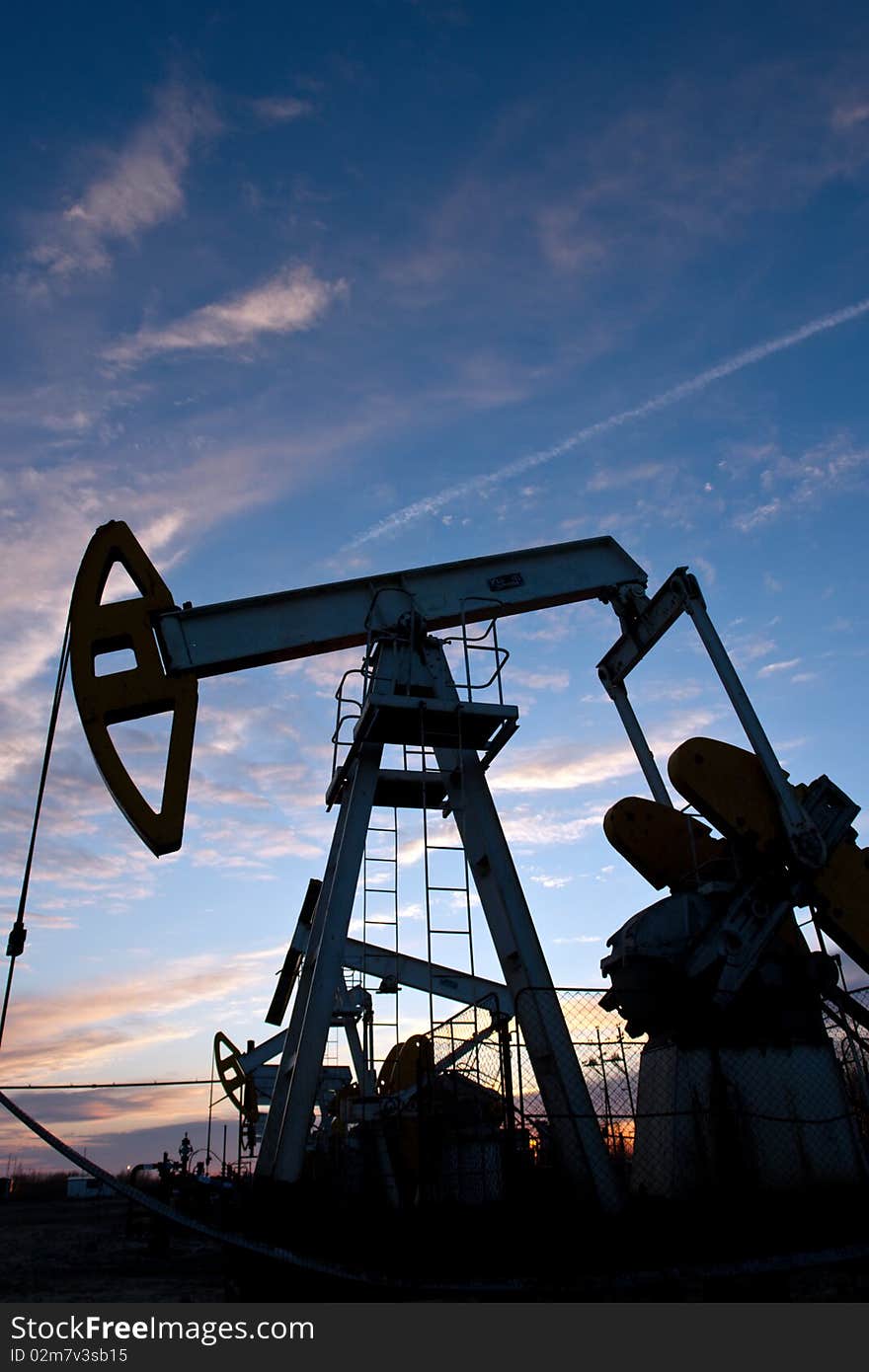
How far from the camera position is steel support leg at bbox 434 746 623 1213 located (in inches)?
248

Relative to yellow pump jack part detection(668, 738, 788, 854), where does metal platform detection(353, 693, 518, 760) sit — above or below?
above

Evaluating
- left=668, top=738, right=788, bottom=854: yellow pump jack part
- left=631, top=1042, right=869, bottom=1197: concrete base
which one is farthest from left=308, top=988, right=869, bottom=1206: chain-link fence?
left=668, top=738, right=788, bottom=854: yellow pump jack part

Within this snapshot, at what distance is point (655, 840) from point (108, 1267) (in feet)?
20.3

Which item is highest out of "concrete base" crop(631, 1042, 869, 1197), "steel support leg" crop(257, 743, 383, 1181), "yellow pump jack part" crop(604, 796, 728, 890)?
"yellow pump jack part" crop(604, 796, 728, 890)

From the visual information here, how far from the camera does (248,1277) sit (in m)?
5.67

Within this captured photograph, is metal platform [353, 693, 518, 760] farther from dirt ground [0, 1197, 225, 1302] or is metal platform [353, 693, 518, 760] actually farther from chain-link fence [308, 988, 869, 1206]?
dirt ground [0, 1197, 225, 1302]

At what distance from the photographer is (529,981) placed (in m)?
6.87

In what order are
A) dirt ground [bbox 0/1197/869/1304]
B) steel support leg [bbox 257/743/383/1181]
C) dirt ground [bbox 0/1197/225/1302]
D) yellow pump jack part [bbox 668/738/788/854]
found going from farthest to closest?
1. yellow pump jack part [bbox 668/738/788/854]
2. dirt ground [bbox 0/1197/225/1302]
3. steel support leg [bbox 257/743/383/1181]
4. dirt ground [bbox 0/1197/869/1304]

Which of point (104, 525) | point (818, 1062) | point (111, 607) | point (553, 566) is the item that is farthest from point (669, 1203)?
point (104, 525)

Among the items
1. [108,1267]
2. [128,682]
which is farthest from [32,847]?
[108,1267]

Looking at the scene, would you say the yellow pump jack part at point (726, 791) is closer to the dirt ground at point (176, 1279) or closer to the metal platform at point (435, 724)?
the metal platform at point (435, 724)

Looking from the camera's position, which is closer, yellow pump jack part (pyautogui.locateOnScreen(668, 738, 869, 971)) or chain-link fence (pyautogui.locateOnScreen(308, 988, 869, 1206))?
chain-link fence (pyautogui.locateOnScreen(308, 988, 869, 1206))

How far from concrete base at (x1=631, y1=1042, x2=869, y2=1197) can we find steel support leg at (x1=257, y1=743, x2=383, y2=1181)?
8.50 ft
